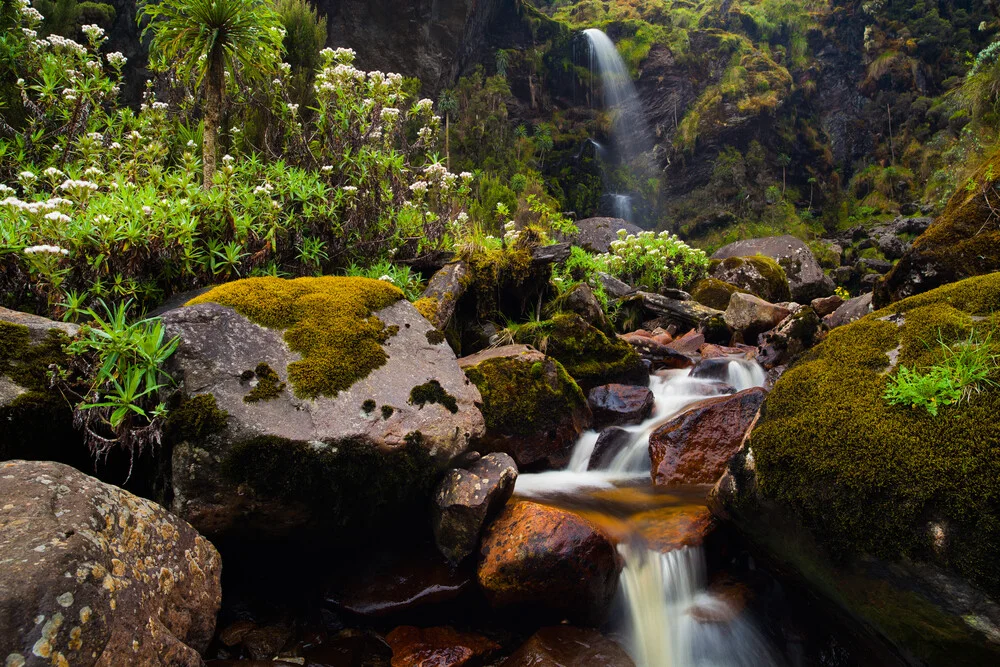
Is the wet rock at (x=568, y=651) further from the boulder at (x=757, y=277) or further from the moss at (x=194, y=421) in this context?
the boulder at (x=757, y=277)

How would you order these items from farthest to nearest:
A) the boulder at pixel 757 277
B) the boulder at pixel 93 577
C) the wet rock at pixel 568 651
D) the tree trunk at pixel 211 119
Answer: the boulder at pixel 757 277
the tree trunk at pixel 211 119
the wet rock at pixel 568 651
the boulder at pixel 93 577

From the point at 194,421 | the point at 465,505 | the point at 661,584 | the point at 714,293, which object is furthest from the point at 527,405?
the point at 714,293

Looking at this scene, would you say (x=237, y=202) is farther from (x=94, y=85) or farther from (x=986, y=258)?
(x=986, y=258)

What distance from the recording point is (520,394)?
5.54 m

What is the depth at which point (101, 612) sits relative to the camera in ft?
6.88

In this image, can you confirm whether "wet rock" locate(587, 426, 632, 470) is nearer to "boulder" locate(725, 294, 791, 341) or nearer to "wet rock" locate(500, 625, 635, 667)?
"wet rock" locate(500, 625, 635, 667)

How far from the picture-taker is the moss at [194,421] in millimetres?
3172

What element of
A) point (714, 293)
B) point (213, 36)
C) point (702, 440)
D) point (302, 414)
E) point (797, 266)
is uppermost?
point (213, 36)

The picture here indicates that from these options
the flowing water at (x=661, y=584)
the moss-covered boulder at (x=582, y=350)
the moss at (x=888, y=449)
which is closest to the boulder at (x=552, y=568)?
the flowing water at (x=661, y=584)

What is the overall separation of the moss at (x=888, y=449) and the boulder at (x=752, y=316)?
23.7ft

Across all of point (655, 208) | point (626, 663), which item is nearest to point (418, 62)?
point (655, 208)

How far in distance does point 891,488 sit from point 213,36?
302 inches

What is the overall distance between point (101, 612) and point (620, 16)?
47797 mm

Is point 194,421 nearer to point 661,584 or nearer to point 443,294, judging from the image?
point 661,584
